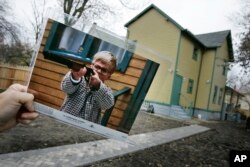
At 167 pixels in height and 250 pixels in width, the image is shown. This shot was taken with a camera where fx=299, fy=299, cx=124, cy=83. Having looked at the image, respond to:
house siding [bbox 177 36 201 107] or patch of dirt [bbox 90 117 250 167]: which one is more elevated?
house siding [bbox 177 36 201 107]

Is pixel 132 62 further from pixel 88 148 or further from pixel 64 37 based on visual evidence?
pixel 88 148

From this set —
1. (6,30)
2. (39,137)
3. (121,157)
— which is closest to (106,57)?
(121,157)

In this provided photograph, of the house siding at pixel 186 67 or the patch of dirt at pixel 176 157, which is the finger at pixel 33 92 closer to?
the patch of dirt at pixel 176 157

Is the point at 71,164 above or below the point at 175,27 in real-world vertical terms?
below

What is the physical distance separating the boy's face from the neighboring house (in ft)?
59.8

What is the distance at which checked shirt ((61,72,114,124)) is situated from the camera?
1967mm

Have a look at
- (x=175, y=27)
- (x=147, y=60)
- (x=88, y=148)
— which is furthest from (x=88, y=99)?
(x=175, y=27)

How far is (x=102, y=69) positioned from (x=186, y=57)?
79.8ft

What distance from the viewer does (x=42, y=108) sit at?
1847 millimetres

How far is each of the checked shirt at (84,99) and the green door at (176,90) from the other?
72.1 ft

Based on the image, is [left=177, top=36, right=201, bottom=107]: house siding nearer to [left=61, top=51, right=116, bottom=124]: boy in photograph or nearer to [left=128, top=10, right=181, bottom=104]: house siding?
[left=128, top=10, right=181, bottom=104]: house siding

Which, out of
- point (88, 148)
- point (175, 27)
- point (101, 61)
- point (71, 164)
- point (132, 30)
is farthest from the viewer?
point (132, 30)

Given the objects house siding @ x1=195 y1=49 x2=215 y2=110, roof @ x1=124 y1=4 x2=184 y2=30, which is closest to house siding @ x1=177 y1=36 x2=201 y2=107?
house siding @ x1=195 y1=49 x2=215 y2=110

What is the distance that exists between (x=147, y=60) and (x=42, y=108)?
0.76 m
